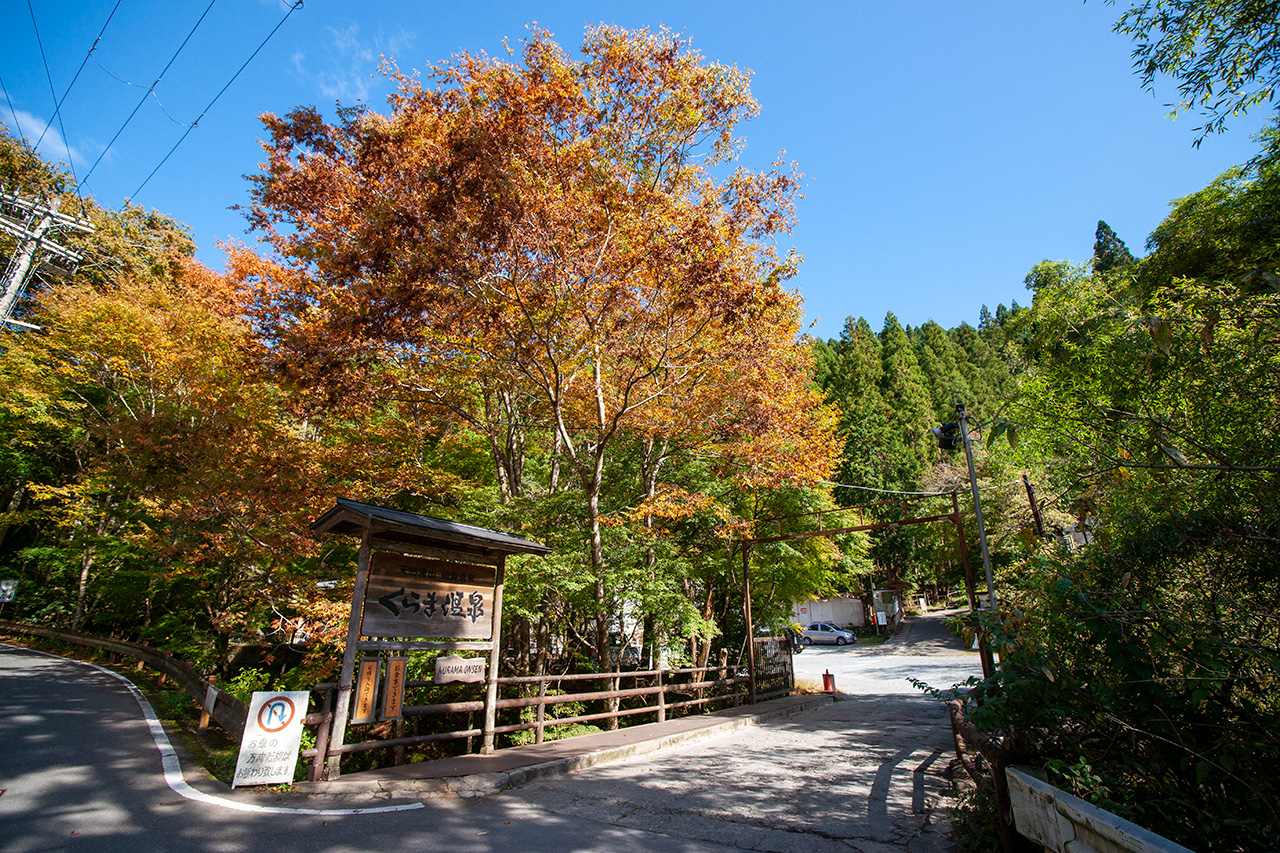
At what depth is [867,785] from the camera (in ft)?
20.4

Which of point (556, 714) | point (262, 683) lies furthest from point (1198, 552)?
point (262, 683)

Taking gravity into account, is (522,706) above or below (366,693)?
below

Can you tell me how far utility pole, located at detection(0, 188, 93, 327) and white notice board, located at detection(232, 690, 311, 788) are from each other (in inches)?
747

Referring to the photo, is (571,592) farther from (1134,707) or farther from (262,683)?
(1134,707)

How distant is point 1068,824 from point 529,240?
29.0ft

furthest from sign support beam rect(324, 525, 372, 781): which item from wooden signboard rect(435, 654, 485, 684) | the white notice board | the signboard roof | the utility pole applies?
the utility pole

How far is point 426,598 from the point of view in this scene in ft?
21.7

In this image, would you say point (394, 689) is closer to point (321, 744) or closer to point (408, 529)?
point (321, 744)

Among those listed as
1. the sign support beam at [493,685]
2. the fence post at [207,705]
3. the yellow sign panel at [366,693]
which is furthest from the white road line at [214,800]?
the sign support beam at [493,685]

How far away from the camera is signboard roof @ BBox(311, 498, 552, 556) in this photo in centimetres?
596

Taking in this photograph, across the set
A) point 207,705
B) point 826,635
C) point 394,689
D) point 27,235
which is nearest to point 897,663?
point 826,635

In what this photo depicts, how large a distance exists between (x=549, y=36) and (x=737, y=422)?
831 centimetres

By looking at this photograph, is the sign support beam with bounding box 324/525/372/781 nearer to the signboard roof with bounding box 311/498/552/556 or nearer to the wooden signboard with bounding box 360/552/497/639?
the wooden signboard with bounding box 360/552/497/639

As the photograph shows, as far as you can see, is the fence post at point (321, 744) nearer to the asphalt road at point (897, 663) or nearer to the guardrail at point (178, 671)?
the guardrail at point (178, 671)
